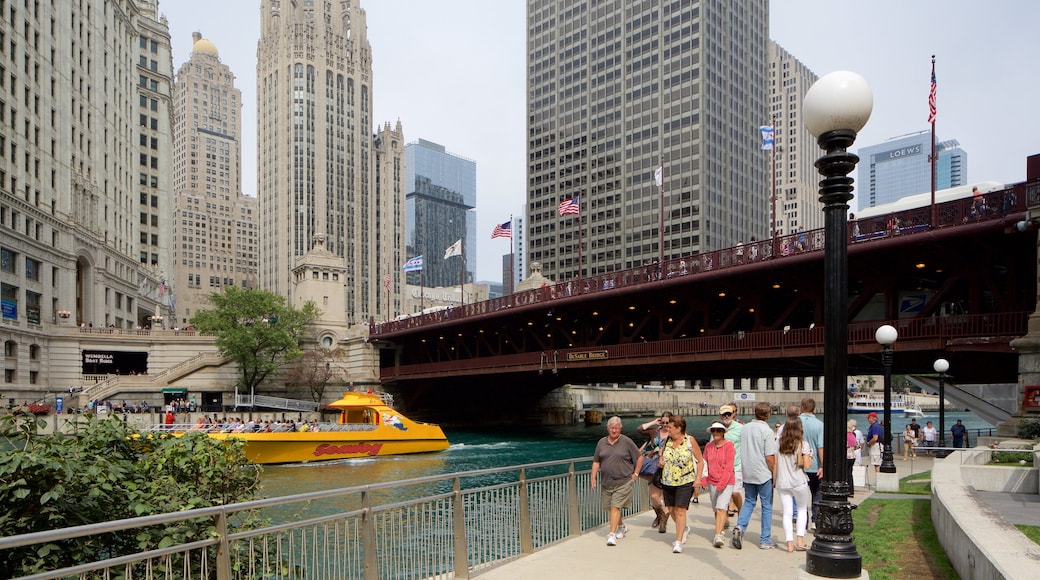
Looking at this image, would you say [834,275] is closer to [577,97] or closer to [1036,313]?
[1036,313]

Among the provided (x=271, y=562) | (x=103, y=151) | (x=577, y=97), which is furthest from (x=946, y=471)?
(x=577, y=97)

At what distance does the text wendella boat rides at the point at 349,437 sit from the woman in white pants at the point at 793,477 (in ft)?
95.4

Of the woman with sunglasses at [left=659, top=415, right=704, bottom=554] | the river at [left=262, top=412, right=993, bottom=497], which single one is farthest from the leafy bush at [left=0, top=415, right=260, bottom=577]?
the river at [left=262, top=412, right=993, bottom=497]

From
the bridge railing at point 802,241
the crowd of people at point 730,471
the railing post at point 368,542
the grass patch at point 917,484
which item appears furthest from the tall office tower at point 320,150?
the railing post at point 368,542

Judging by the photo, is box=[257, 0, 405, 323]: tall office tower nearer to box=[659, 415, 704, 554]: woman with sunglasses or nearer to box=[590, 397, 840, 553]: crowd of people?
box=[590, 397, 840, 553]: crowd of people

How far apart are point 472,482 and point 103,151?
6588 centimetres

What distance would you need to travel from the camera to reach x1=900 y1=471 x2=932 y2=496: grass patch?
1658cm

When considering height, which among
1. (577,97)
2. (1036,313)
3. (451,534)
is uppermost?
(577,97)

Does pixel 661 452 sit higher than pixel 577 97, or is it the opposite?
pixel 577 97

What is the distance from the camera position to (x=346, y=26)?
175125 millimetres

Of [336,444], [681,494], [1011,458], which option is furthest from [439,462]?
[681,494]

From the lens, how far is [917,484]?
18109 mm

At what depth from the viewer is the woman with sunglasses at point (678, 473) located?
11.0 metres

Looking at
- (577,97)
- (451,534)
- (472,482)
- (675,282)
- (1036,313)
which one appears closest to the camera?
(451,534)
